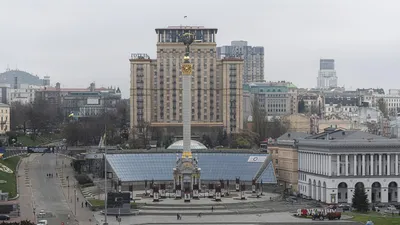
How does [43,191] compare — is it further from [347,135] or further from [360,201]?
[360,201]

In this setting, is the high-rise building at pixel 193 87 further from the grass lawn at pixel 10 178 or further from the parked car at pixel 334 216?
the parked car at pixel 334 216

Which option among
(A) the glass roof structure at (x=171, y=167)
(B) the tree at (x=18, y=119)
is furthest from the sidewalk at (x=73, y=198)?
(B) the tree at (x=18, y=119)

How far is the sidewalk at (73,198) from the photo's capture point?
70750 millimetres

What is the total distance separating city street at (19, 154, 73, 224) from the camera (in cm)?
7269

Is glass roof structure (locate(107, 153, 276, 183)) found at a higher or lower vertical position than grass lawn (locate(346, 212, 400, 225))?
higher

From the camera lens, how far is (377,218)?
229 ft

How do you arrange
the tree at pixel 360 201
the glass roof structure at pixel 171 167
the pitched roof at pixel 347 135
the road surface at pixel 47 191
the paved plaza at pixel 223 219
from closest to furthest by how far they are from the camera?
the paved plaza at pixel 223 219 < the road surface at pixel 47 191 < the tree at pixel 360 201 < the pitched roof at pixel 347 135 < the glass roof structure at pixel 171 167

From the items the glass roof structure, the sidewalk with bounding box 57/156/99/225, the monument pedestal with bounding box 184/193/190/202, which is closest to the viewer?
the sidewalk with bounding box 57/156/99/225

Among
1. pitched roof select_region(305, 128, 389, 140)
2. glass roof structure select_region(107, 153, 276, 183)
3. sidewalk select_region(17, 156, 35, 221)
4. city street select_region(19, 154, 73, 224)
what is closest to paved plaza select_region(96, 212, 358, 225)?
city street select_region(19, 154, 73, 224)

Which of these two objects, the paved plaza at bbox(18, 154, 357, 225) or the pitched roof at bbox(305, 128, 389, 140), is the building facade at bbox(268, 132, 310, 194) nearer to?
the paved plaza at bbox(18, 154, 357, 225)

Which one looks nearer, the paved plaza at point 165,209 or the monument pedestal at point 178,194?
the paved plaza at point 165,209

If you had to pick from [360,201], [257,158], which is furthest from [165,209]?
[257,158]

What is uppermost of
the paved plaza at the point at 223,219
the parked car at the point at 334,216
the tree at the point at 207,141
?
the tree at the point at 207,141

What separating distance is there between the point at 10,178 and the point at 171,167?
19260mm
